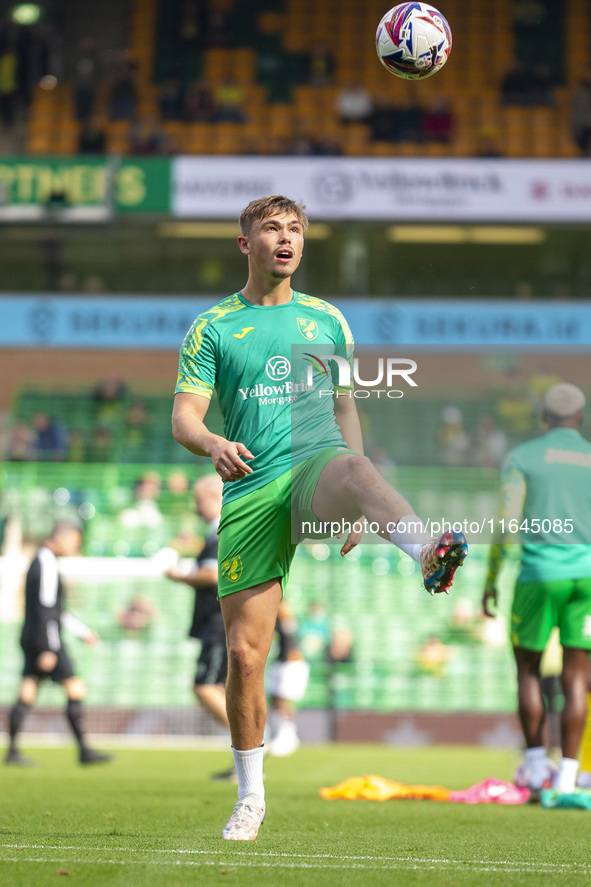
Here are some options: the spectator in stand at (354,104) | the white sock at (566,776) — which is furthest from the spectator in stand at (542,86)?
the white sock at (566,776)

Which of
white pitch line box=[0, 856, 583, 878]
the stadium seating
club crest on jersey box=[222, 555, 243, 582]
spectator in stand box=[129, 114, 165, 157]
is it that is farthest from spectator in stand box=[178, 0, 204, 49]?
white pitch line box=[0, 856, 583, 878]

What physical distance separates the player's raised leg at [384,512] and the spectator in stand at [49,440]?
15171 millimetres

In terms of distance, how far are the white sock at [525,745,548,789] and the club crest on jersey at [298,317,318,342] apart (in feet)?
10.9

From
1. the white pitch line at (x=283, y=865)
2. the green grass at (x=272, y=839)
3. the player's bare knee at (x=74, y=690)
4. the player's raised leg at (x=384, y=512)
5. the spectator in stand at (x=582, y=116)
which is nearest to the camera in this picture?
the green grass at (x=272, y=839)

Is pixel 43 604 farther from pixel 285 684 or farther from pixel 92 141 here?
pixel 92 141

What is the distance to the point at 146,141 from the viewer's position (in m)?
21.2

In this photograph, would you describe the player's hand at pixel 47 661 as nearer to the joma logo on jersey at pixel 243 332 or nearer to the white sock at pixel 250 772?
the white sock at pixel 250 772

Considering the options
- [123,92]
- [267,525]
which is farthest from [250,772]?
[123,92]

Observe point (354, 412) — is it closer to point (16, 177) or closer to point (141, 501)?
point (141, 501)

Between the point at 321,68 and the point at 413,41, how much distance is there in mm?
17607

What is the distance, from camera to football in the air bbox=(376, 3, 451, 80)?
6.50 m

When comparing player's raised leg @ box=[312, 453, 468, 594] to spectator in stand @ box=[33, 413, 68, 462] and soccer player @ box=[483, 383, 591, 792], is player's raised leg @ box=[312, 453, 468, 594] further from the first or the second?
spectator in stand @ box=[33, 413, 68, 462]

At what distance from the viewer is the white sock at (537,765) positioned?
6.77 meters

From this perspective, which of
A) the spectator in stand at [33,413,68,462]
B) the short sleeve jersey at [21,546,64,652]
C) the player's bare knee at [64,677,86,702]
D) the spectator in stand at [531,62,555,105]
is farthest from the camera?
the spectator in stand at [531,62,555,105]
